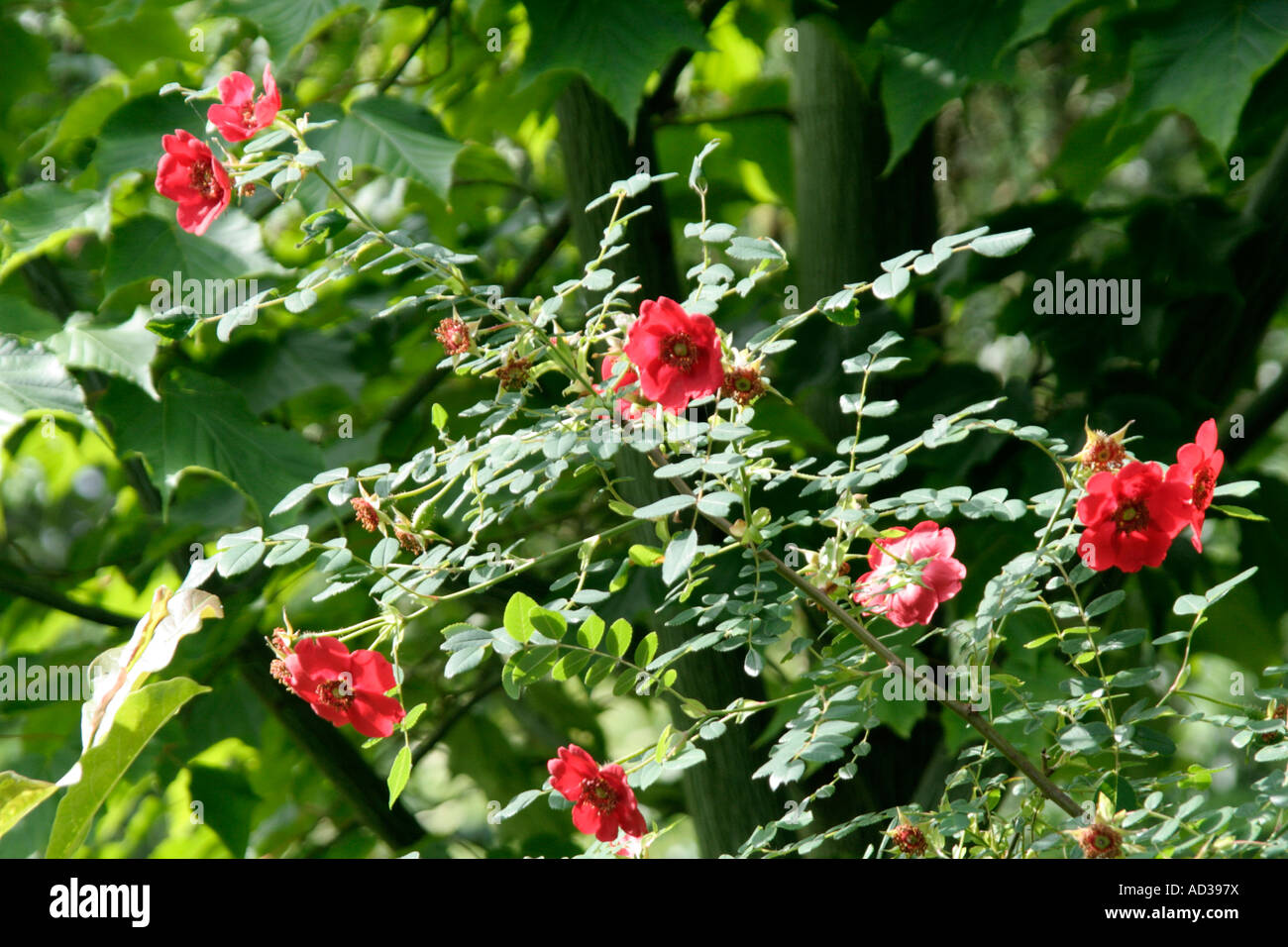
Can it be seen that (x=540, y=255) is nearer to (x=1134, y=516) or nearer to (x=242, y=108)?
(x=242, y=108)

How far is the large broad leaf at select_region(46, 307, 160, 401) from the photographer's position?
121 centimetres

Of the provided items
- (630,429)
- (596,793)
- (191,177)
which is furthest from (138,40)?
(596,793)

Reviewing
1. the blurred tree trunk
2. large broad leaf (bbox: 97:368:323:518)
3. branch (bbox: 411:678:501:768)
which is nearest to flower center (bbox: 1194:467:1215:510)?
the blurred tree trunk

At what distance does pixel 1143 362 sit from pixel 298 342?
1.10 meters

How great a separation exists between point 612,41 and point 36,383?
721mm

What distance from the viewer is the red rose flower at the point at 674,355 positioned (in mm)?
767

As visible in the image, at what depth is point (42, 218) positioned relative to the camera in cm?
129

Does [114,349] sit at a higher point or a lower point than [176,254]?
lower

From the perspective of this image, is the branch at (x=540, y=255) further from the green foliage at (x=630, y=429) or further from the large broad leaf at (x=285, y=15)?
the large broad leaf at (x=285, y=15)

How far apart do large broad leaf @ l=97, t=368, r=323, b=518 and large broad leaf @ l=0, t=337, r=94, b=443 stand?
0.16m

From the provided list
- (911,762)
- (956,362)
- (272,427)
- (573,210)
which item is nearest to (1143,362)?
(956,362)

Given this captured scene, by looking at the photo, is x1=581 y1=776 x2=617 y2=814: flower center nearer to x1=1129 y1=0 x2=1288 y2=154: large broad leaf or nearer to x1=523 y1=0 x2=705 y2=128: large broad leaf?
x1=523 y1=0 x2=705 y2=128: large broad leaf

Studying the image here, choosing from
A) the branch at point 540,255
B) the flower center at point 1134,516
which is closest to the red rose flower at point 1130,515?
the flower center at point 1134,516

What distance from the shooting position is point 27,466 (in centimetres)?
300
